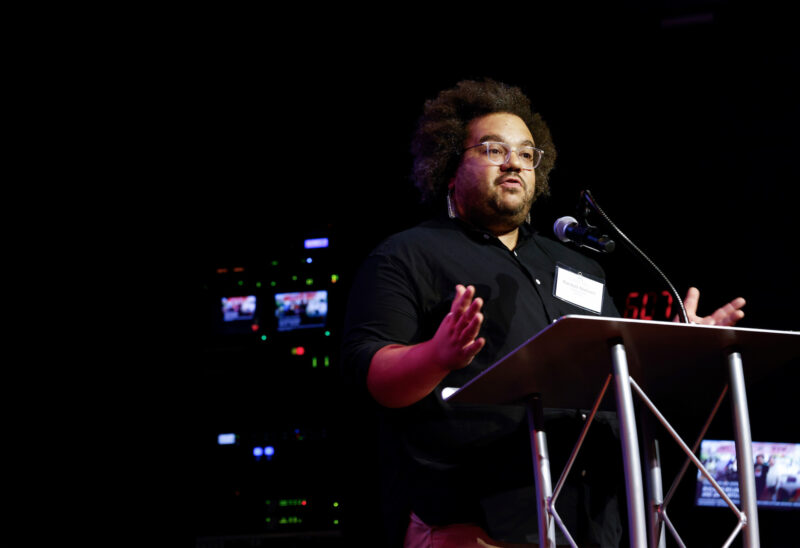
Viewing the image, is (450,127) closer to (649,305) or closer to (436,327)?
(436,327)

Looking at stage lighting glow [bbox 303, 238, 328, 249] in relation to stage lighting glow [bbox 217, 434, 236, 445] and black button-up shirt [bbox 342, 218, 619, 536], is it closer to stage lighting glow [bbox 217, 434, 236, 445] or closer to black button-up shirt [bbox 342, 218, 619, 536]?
stage lighting glow [bbox 217, 434, 236, 445]

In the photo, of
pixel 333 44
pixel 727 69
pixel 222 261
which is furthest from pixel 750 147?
pixel 222 261

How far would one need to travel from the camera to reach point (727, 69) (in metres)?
3.85

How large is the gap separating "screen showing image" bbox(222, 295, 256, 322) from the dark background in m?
0.06

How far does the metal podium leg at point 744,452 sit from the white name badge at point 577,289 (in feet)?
2.19

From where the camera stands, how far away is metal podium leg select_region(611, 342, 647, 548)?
1207 mm

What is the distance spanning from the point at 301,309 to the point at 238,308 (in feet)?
1.09

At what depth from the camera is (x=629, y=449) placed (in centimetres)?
124

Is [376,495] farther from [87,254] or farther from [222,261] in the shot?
[87,254]

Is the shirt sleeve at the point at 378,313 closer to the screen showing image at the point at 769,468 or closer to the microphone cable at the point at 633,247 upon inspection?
the microphone cable at the point at 633,247

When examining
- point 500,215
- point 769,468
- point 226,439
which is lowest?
point 769,468

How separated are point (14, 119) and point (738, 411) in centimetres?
382

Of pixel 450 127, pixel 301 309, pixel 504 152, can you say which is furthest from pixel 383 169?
pixel 504 152

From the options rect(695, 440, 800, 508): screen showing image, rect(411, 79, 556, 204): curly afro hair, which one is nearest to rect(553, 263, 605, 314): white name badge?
rect(411, 79, 556, 204): curly afro hair
